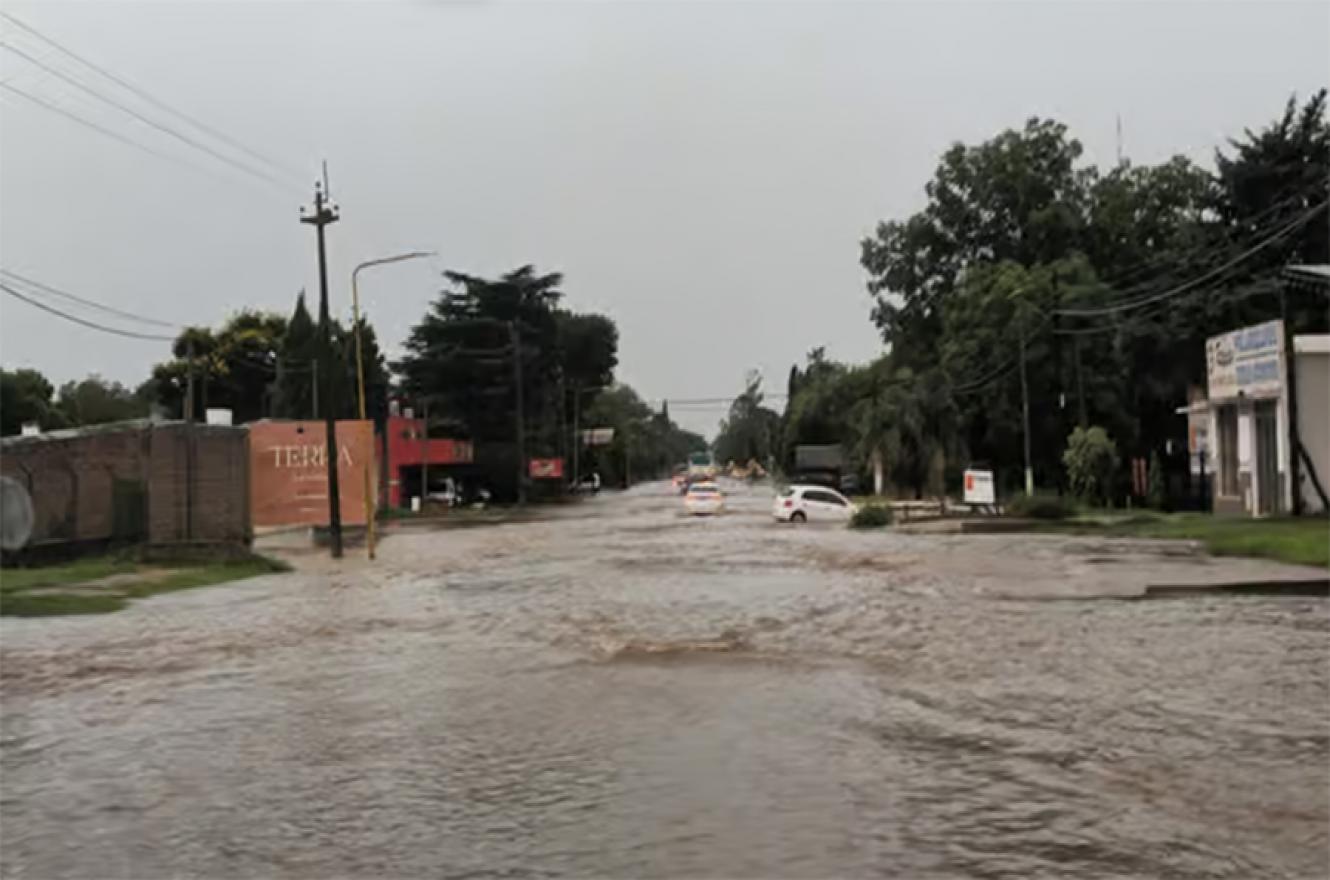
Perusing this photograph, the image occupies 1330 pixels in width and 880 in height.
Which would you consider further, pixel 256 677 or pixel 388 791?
pixel 256 677

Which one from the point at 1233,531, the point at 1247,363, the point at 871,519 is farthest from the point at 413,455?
the point at 1233,531

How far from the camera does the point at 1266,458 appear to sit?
38.9 meters

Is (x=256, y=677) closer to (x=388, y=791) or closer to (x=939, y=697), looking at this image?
(x=388, y=791)

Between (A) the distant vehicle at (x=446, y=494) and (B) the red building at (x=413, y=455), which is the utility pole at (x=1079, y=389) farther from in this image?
(B) the red building at (x=413, y=455)

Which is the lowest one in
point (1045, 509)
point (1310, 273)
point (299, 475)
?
point (1045, 509)

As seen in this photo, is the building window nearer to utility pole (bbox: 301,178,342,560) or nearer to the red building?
utility pole (bbox: 301,178,342,560)

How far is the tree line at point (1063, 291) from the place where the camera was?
5178 cm

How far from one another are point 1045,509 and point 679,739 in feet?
121

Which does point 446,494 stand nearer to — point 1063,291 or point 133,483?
point 1063,291

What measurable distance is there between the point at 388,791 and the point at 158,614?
13.8 m

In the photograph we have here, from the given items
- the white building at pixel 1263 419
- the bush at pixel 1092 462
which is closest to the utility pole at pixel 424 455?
the bush at pixel 1092 462

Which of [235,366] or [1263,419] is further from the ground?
[235,366]

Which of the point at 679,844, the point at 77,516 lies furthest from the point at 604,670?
the point at 77,516

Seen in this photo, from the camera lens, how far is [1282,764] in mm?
9016
